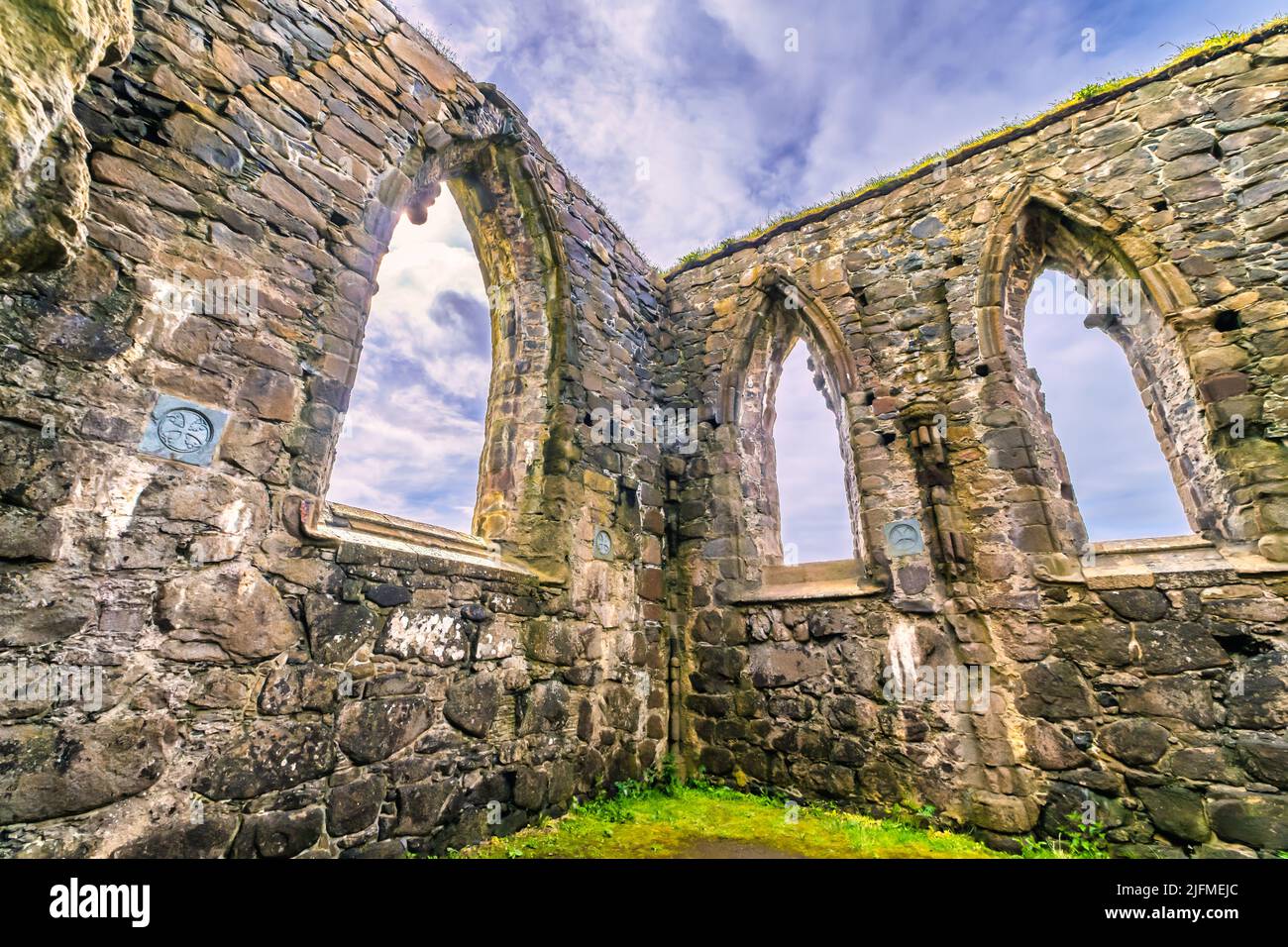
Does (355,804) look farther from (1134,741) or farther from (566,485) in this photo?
(1134,741)

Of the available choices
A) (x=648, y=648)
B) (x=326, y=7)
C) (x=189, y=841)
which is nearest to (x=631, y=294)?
(x=326, y=7)

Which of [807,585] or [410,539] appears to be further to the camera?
[807,585]

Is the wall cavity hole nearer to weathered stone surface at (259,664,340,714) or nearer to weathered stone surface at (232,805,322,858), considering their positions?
weathered stone surface at (259,664,340,714)

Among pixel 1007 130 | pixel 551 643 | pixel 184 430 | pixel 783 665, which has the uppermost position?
pixel 1007 130

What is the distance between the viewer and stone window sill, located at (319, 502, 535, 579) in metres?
3.12

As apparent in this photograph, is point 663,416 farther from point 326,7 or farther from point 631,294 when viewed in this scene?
point 326,7

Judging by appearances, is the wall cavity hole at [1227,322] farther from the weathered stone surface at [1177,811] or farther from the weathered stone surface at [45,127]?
the weathered stone surface at [45,127]

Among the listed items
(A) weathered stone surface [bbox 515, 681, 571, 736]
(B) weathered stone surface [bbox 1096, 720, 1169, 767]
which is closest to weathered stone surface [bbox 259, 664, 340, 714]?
(A) weathered stone surface [bbox 515, 681, 571, 736]

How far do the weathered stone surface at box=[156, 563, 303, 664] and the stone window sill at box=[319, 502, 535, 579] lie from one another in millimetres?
393

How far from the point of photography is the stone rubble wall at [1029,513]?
3500 mm

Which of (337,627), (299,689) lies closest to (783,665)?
(337,627)

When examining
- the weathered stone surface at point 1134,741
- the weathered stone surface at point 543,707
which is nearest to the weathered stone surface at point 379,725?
the weathered stone surface at point 543,707

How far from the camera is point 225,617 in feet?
8.14

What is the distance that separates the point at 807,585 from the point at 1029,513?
74.4 inches
